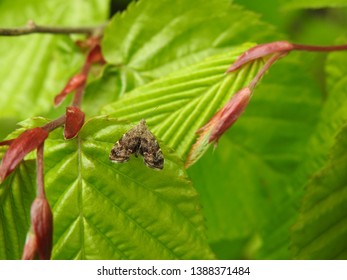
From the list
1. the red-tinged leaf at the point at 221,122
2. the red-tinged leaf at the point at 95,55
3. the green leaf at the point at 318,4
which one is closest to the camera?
the red-tinged leaf at the point at 221,122

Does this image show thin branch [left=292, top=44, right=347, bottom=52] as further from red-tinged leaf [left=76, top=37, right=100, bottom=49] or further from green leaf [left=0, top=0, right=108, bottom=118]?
green leaf [left=0, top=0, right=108, bottom=118]

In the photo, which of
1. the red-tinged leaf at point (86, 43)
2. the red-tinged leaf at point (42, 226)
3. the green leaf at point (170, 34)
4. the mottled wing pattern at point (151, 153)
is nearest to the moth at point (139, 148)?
the mottled wing pattern at point (151, 153)

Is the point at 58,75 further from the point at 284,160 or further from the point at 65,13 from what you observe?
the point at 284,160

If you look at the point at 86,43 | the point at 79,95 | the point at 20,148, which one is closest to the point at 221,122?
the point at 20,148

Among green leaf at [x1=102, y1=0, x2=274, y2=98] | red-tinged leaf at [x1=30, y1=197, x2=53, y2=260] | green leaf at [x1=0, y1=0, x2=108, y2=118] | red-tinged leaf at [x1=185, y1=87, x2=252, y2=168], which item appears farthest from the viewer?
green leaf at [x1=0, y1=0, x2=108, y2=118]

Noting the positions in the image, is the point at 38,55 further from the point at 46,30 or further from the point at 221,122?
the point at 221,122

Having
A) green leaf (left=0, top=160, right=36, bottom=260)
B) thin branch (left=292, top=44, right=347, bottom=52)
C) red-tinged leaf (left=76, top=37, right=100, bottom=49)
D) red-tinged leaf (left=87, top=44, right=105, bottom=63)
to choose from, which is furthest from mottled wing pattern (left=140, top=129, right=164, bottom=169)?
red-tinged leaf (left=76, top=37, right=100, bottom=49)

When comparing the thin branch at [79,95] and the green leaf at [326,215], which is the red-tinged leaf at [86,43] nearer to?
the thin branch at [79,95]

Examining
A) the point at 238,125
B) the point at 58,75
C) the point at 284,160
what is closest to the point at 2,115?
the point at 58,75
